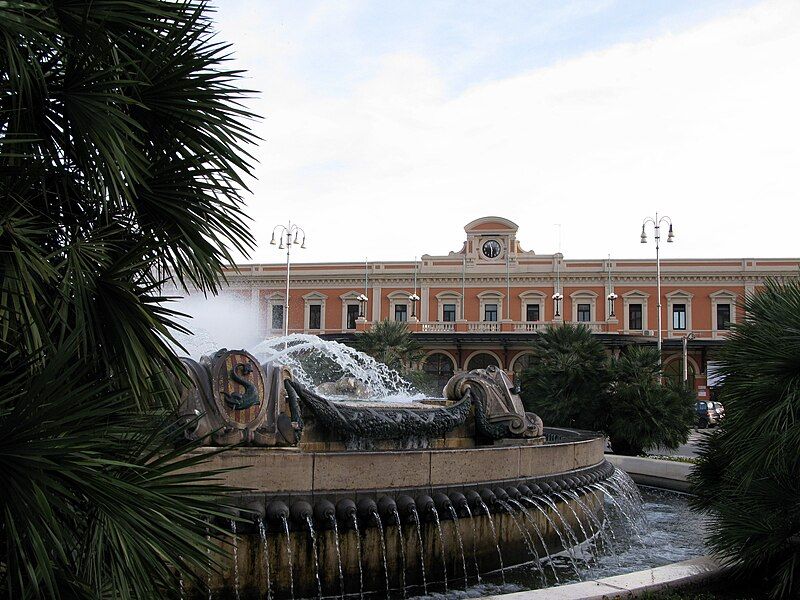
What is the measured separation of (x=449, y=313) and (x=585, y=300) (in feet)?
28.9

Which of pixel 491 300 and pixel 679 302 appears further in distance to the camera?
pixel 491 300

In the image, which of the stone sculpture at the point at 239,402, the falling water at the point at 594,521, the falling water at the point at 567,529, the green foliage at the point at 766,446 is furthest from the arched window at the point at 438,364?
the green foliage at the point at 766,446

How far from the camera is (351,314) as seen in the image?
52.3 metres

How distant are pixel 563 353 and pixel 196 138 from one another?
18792 mm

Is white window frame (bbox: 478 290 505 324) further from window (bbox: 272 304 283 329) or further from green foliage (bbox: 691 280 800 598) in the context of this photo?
green foliage (bbox: 691 280 800 598)

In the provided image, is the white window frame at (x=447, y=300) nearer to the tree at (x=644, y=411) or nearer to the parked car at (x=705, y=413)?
the parked car at (x=705, y=413)

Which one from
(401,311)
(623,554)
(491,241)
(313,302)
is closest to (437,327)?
(401,311)

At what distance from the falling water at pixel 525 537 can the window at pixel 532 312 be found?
42025 millimetres

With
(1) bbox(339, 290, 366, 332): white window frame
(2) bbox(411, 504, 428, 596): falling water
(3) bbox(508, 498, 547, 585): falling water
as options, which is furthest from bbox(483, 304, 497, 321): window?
(2) bbox(411, 504, 428, 596): falling water

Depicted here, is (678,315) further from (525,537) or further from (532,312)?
(525,537)

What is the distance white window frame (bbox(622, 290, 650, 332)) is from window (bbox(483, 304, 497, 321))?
8.15 metres

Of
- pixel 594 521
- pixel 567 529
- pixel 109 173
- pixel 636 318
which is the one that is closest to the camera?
pixel 109 173

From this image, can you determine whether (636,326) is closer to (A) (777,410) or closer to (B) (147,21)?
(A) (777,410)

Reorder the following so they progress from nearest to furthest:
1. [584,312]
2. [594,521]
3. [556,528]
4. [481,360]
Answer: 1. [556,528]
2. [594,521]
3. [481,360]
4. [584,312]
